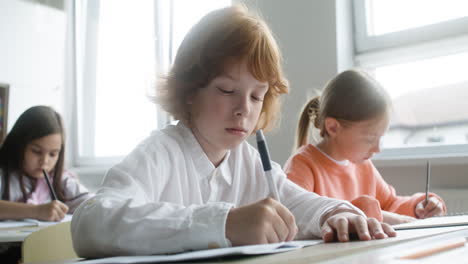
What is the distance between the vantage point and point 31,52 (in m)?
3.53

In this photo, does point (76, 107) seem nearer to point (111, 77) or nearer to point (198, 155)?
point (111, 77)

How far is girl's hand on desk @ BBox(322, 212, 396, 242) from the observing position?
73 cm

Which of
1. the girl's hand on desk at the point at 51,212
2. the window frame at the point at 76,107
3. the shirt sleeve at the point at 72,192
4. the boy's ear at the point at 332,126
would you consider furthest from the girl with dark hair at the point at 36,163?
the window frame at the point at 76,107

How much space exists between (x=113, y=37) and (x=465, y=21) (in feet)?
8.93

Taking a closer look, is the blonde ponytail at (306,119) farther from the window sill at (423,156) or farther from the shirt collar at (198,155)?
the shirt collar at (198,155)

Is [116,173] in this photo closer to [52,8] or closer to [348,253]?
[348,253]

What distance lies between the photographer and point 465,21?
2.06 meters

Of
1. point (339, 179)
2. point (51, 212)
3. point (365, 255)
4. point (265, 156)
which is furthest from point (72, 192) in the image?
point (365, 255)

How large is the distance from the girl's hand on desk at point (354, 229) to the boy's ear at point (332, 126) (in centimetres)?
89

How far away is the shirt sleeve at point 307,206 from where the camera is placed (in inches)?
35.1

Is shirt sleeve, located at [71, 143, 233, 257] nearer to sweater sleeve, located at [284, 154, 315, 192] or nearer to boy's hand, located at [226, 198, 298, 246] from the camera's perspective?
boy's hand, located at [226, 198, 298, 246]

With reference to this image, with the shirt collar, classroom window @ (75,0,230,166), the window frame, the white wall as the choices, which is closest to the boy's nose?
the shirt collar

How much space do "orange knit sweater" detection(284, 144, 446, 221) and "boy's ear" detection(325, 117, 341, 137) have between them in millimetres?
81

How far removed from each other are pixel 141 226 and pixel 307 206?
0.44m
